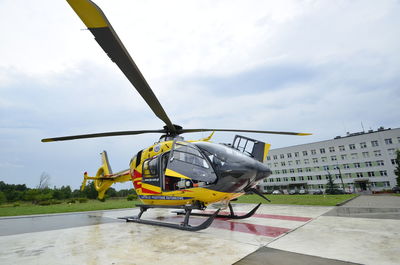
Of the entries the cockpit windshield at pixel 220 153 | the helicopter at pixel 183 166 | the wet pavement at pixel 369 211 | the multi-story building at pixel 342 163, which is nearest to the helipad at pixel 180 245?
the helicopter at pixel 183 166

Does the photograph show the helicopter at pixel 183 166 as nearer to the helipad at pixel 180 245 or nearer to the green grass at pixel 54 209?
the helipad at pixel 180 245

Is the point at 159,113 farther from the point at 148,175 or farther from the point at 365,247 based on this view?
the point at 365,247

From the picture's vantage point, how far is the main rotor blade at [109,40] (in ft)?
9.69

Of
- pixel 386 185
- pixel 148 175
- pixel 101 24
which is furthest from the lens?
pixel 386 185

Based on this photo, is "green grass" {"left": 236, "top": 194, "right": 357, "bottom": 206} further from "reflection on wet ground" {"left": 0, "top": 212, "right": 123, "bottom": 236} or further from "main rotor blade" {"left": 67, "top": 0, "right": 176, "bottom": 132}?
"main rotor blade" {"left": 67, "top": 0, "right": 176, "bottom": 132}

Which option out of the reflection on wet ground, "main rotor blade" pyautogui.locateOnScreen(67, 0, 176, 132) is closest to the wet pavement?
"main rotor blade" pyautogui.locateOnScreen(67, 0, 176, 132)

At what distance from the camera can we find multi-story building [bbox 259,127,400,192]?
1658 inches

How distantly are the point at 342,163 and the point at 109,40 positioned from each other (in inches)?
2259

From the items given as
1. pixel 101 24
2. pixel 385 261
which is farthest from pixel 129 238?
pixel 385 261

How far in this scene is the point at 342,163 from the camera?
47188 mm

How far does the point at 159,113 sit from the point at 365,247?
613 centimetres

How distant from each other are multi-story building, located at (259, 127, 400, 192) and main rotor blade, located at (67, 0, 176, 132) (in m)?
51.6

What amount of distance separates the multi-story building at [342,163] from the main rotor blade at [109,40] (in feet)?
169

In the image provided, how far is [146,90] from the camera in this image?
5.19 metres
